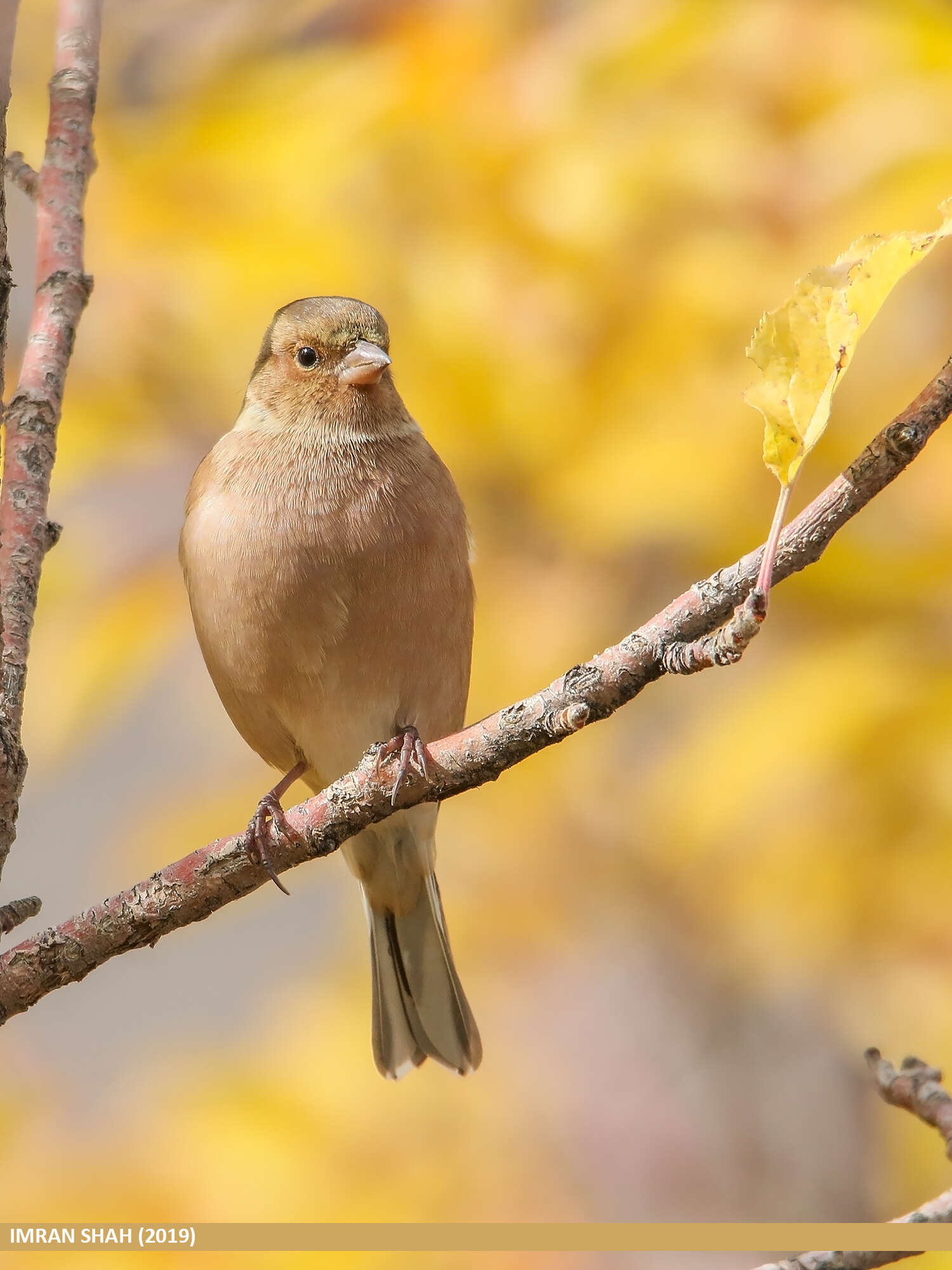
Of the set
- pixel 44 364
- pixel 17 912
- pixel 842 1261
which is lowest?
pixel 842 1261

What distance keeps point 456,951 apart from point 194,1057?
0.52 m

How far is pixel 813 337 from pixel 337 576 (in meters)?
0.90

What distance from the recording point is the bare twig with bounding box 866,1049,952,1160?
1.08 meters

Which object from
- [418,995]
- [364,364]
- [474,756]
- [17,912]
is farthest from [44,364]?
[418,995]

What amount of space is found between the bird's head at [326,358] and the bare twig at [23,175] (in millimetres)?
413

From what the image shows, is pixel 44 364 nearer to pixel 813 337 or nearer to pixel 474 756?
pixel 474 756

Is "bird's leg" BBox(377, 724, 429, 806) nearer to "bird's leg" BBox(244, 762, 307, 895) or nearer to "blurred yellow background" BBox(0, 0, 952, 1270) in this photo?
"bird's leg" BBox(244, 762, 307, 895)

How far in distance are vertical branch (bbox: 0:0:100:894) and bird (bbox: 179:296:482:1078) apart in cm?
31

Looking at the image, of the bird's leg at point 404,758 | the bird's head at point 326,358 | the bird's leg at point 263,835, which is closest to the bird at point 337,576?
the bird's head at point 326,358

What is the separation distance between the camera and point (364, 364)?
74.6 inches

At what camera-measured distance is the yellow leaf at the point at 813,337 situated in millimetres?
864

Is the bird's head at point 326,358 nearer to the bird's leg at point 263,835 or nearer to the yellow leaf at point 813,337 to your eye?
the bird's leg at point 263,835

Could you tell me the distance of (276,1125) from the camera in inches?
86.8

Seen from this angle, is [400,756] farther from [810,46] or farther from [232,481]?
[810,46]
